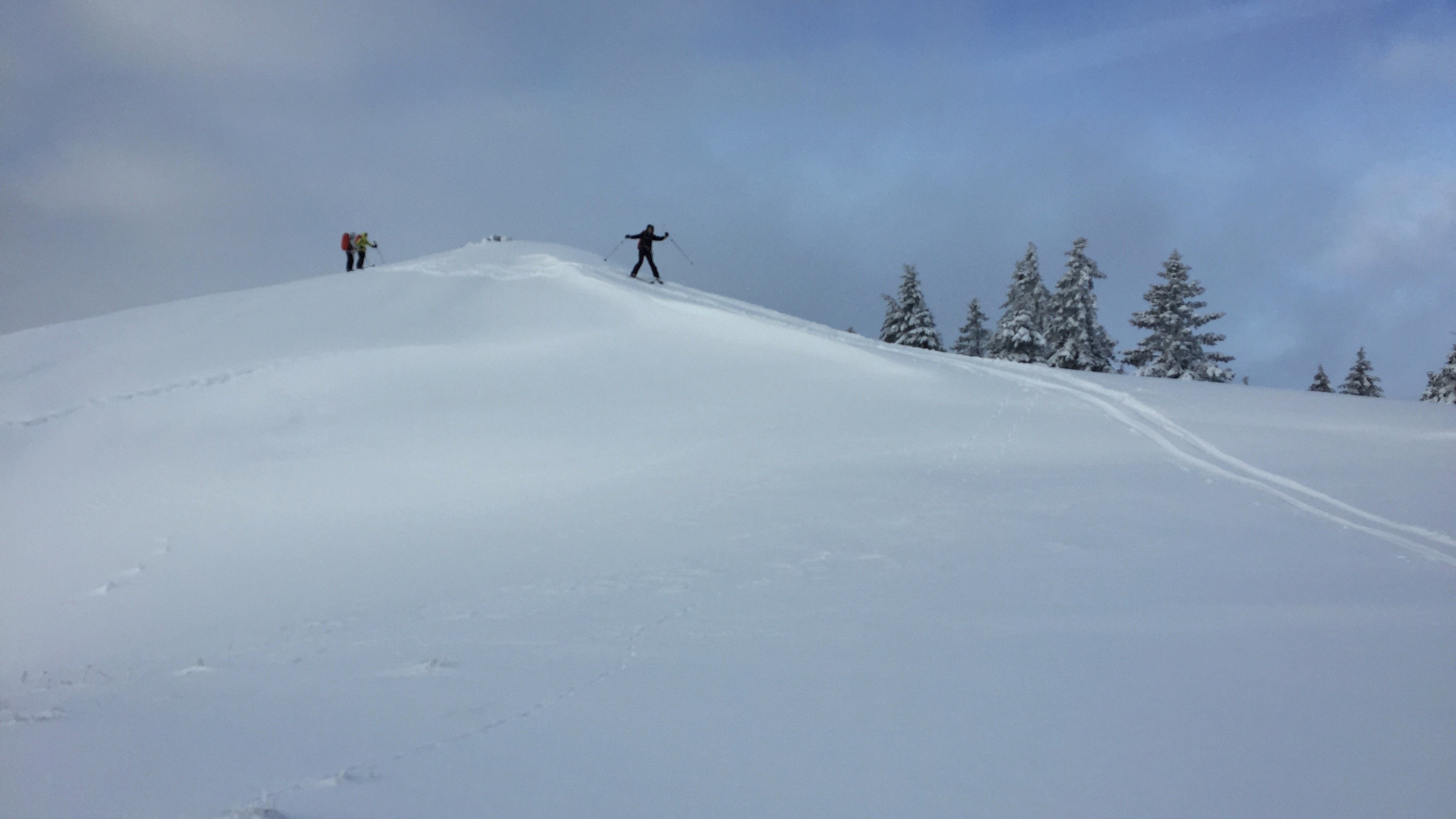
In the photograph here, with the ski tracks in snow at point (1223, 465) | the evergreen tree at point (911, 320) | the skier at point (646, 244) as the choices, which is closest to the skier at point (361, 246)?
the skier at point (646, 244)

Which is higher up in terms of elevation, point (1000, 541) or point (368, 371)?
point (368, 371)

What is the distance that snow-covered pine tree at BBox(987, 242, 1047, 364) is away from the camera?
3844 cm

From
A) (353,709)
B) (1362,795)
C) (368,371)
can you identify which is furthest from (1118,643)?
(368,371)

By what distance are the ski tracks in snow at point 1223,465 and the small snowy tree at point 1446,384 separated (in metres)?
23.2

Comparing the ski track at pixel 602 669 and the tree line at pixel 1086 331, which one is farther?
the tree line at pixel 1086 331

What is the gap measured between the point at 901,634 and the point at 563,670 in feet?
7.40

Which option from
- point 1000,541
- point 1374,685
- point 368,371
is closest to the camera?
point 1374,685

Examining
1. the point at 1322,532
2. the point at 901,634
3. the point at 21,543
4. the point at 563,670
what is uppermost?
the point at 1322,532

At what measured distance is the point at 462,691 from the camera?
473 centimetres

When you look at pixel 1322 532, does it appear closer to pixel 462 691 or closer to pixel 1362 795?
pixel 1362 795

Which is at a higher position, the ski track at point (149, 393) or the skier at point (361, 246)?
the skier at point (361, 246)

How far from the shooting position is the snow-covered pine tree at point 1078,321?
36.5m

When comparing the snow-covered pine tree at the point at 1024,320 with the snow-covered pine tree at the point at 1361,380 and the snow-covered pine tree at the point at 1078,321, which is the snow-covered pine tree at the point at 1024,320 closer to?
the snow-covered pine tree at the point at 1078,321

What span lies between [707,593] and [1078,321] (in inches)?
1374
